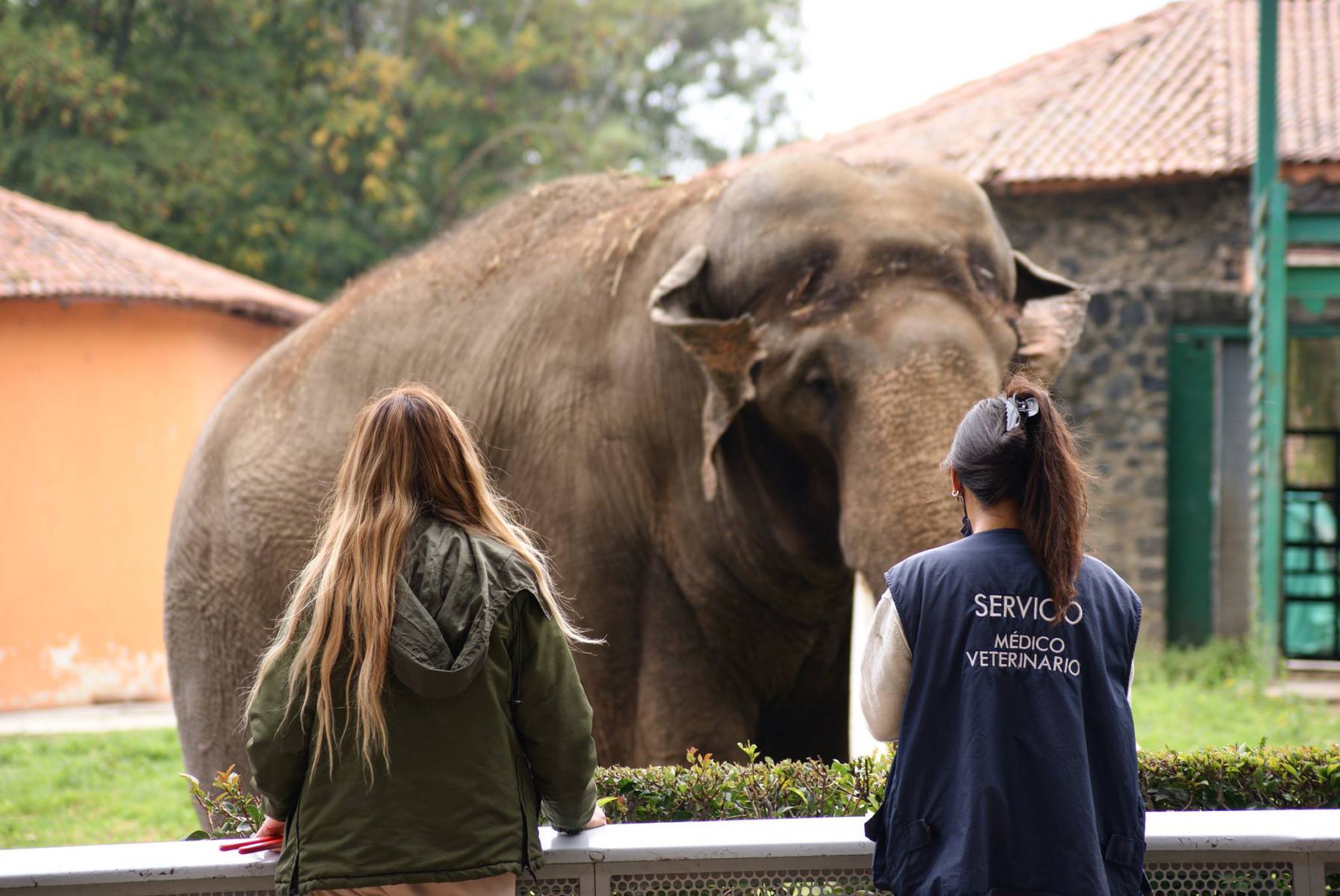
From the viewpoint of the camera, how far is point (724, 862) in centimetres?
275

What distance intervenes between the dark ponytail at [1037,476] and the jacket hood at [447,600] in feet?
2.64

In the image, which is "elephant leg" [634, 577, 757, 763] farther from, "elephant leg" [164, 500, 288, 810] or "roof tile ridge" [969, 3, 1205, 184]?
"roof tile ridge" [969, 3, 1205, 184]

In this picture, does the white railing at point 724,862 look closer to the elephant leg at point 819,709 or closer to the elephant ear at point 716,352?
the elephant ear at point 716,352

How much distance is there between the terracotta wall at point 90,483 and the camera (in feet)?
48.0

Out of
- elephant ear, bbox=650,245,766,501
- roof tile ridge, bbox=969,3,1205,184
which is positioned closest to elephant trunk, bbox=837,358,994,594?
elephant ear, bbox=650,245,766,501

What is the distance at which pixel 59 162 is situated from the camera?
23141 mm

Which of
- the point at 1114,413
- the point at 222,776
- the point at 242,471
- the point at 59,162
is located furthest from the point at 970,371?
the point at 59,162

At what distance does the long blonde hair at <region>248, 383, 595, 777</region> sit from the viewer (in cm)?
247

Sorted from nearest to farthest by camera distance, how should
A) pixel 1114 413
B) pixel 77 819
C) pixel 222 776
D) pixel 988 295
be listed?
pixel 222 776 < pixel 988 295 < pixel 77 819 < pixel 1114 413

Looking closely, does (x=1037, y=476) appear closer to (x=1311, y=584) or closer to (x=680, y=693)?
(x=680, y=693)

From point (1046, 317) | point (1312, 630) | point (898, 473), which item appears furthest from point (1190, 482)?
point (898, 473)

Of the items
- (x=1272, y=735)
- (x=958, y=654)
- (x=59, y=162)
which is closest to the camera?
(x=958, y=654)

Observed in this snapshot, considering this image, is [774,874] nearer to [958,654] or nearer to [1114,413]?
[958,654]

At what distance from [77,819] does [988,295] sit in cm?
607
